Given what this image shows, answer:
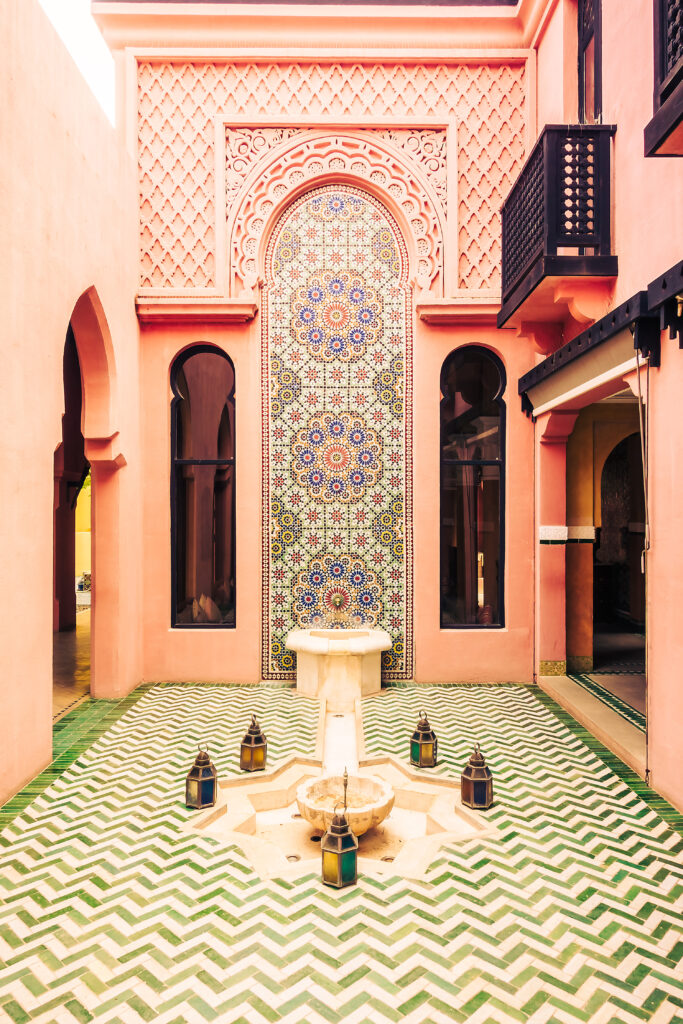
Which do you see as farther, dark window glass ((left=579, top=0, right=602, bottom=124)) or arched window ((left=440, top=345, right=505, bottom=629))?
arched window ((left=440, top=345, right=505, bottom=629))

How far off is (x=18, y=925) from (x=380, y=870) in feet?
6.07

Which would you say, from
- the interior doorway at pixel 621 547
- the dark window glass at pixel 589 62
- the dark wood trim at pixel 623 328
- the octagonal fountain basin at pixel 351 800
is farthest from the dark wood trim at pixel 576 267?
the interior doorway at pixel 621 547

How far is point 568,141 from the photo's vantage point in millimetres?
5320

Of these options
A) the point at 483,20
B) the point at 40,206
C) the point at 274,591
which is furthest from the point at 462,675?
the point at 483,20

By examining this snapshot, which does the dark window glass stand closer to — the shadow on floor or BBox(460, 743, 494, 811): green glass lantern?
BBox(460, 743, 494, 811): green glass lantern

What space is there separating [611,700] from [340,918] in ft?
14.3

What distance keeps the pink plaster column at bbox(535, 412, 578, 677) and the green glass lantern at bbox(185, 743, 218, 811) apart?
4.35 m

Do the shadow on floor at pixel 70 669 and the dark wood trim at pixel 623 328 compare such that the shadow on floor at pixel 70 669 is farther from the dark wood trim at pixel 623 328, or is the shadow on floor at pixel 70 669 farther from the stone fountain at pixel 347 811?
the dark wood trim at pixel 623 328

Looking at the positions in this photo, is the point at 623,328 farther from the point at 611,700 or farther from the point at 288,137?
the point at 288,137

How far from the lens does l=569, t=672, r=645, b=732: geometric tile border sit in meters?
6.04

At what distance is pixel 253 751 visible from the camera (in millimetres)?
5012

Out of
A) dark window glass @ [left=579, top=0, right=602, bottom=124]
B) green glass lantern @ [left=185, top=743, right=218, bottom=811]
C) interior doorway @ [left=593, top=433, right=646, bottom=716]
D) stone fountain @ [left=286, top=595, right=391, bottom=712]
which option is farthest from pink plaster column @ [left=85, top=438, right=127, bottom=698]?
interior doorway @ [left=593, top=433, right=646, bottom=716]

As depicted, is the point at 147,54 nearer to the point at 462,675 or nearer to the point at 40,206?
the point at 40,206

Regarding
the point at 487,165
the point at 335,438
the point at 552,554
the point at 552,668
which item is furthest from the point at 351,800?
the point at 487,165
